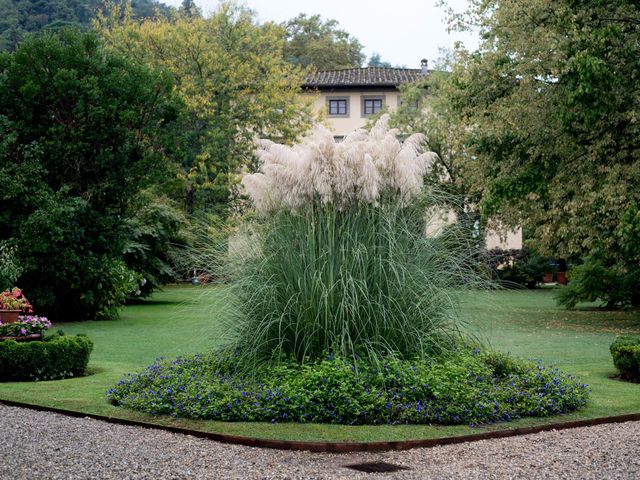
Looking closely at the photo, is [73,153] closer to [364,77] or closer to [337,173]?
[337,173]

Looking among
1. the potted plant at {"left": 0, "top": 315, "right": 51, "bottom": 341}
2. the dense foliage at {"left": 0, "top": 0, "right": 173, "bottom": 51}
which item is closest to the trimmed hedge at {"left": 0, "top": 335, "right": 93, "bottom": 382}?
the potted plant at {"left": 0, "top": 315, "right": 51, "bottom": 341}

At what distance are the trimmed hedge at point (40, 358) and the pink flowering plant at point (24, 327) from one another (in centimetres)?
56

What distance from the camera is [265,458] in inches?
255

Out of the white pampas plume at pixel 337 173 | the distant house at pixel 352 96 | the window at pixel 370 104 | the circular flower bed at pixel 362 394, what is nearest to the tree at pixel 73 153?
the white pampas plume at pixel 337 173

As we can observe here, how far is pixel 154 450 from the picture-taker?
667cm

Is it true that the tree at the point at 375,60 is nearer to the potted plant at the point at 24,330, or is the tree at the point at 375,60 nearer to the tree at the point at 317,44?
the tree at the point at 317,44

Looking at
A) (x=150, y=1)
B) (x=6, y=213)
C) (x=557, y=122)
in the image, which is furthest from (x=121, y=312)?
(x=150, y=1)

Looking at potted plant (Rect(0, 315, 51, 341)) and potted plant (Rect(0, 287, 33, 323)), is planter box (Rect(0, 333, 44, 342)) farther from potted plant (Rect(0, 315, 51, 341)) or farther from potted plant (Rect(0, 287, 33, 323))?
potted plant (Rect(0, 287, 33, 323))

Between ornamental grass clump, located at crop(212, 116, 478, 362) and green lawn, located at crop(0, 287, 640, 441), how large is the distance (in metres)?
0.52

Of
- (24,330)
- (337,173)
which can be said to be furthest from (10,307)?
(337,173)

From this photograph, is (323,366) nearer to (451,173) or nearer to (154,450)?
(154,450)

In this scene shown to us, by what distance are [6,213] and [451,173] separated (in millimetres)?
21373

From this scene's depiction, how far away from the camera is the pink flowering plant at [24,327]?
1153 centimetres

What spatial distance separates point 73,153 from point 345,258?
13.8 m
